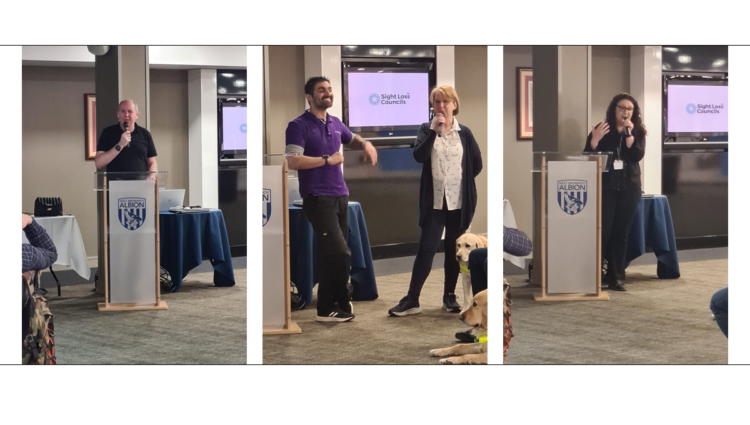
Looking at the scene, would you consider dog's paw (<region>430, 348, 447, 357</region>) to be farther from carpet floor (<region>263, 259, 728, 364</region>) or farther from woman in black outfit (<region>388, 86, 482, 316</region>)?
woman in black outfit (<region>388, 86, 482, 316</region>)

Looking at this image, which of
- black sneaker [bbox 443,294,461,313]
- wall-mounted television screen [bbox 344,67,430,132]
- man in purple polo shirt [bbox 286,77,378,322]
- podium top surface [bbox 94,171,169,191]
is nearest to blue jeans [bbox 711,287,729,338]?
black sneaker [bbox 443,294,461,313]

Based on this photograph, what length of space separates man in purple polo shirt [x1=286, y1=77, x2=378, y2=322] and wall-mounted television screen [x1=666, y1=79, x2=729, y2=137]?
3.25 m

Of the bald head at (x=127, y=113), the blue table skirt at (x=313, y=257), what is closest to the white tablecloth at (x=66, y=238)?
the bald head at (x=127, y=113)

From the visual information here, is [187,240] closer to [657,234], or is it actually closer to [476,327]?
A: [476,327]

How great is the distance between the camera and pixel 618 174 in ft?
18.6

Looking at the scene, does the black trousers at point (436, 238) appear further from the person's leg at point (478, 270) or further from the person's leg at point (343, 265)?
the person's leg at point (478, 270)

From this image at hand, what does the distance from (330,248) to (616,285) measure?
1.97 metres

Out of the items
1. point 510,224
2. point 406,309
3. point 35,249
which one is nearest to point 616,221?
point 510,224
